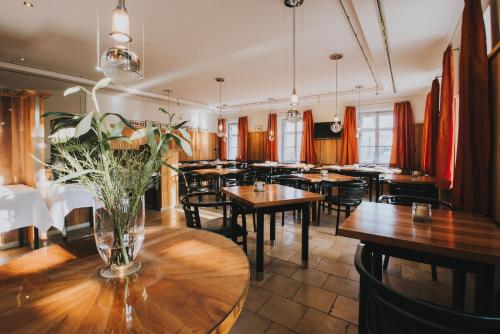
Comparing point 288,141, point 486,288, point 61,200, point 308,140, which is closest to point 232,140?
point 288,141

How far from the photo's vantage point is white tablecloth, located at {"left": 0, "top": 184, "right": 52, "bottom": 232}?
9.30 ft

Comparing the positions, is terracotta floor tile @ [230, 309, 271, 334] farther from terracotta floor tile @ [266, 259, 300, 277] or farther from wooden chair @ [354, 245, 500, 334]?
wooden chair @ [354, 245, 500, 334]

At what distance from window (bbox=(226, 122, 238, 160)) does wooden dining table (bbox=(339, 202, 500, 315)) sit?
→ 1079 cm

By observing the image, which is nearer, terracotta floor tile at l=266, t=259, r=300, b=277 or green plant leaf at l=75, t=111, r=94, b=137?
green plant leaf at l=75, t=111, r=94, b=137

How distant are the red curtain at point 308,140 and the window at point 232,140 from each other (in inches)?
152

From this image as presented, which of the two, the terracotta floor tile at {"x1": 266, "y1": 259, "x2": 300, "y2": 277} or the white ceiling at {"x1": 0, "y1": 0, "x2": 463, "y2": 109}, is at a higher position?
the white ceiling at {"x1": 0, "y1": 0, "x2": 463, "y2": 109}

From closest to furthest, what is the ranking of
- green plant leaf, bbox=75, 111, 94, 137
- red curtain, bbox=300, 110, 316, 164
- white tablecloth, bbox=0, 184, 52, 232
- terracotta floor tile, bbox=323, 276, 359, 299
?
green plant leaf, bbox=75, 111, 94, 137, terracotta floor tile, bbox=323, 276, 359, 299, white tablecloth, bbox=0, 184, 52, 232, red curtain, bbox=300, 110, 316, 164

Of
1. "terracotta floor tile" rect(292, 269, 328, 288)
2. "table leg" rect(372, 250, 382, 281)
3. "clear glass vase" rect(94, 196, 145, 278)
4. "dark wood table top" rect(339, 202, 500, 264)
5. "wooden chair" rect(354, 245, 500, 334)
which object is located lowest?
"terracotta floor tile" rect(292, 269, 328, 288)

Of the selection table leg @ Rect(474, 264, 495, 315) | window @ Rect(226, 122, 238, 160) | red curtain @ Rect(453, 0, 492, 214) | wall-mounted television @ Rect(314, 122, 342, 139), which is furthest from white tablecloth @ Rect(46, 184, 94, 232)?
window @ Rect(226, 122, 238, 160)

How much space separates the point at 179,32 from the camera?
4012 mm

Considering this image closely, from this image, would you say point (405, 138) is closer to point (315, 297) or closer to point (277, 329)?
point (315, 297)

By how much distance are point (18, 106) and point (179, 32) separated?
2.60 meters

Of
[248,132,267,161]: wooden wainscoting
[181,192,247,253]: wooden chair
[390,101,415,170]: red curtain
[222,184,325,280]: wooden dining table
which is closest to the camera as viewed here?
[181,192,247,253]: wooden chair

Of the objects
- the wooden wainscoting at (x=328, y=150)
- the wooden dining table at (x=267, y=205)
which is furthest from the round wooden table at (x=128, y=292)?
the wooden wainscoting at (x=328, y=150)
